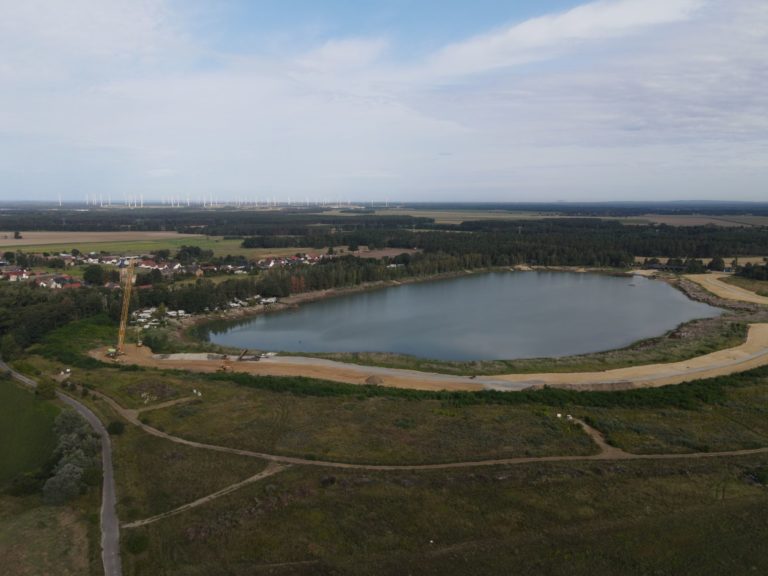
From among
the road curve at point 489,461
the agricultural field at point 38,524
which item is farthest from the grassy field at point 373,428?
the agricultural field at point 38,524

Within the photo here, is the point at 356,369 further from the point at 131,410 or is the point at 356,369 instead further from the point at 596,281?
the point at 596,281

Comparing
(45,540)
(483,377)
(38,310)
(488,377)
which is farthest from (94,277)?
(45,540)

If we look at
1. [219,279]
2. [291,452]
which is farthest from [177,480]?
[219,279]

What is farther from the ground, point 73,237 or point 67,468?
point 73,237

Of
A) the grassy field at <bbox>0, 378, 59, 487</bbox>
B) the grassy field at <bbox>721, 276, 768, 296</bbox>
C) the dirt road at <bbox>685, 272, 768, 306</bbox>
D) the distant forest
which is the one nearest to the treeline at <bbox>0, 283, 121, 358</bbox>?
the distant forest

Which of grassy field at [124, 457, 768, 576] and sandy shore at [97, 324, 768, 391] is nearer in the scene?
grassy field at [124, 457, 768, 576]

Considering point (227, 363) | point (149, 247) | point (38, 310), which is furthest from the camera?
point (149, 247)

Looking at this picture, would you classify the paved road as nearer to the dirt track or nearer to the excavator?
the excavator

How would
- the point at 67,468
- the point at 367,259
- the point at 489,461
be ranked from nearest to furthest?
the point at 67,468
the point at 489,461
the point at 367,259

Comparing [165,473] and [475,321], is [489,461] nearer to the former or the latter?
[165,473]
